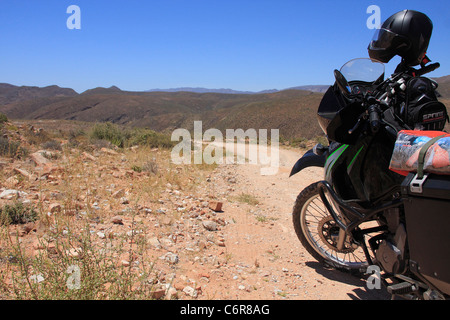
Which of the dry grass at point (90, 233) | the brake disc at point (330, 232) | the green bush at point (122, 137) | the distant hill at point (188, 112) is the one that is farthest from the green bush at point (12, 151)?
the distant hill at point (188, 112)

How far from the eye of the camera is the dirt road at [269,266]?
9.69 ft

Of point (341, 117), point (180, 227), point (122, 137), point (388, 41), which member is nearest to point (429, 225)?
point (341, 117)

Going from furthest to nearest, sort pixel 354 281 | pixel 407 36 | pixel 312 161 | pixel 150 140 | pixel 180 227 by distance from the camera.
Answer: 1. pixel 150 140
2. pixel 180 227
3. pixel 312 161
4. pixel 354 281
5. pixel 407 36

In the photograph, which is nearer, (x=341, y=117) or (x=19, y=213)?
(x=341, y=117)

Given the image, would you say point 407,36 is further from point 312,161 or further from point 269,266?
point 269,266

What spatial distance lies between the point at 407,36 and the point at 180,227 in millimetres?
3320

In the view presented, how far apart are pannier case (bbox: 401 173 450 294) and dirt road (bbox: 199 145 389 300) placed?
115 centimetres

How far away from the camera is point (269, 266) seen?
3.48m

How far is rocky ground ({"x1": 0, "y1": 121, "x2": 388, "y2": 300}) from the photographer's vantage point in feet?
9.81

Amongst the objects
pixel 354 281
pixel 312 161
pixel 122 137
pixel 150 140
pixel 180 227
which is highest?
pixel 122 137

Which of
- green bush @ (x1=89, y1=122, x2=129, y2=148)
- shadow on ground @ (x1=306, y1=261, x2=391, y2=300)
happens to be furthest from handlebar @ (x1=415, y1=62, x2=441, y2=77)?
green bush @ (x1=89, y1=122, x2=129, y2=148)

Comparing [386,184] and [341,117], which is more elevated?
[341,117]

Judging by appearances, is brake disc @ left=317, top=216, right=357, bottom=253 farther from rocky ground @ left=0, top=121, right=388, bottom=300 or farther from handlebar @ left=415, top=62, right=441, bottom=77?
handlebar @ left=415, top=62, right=441, bottom=77
